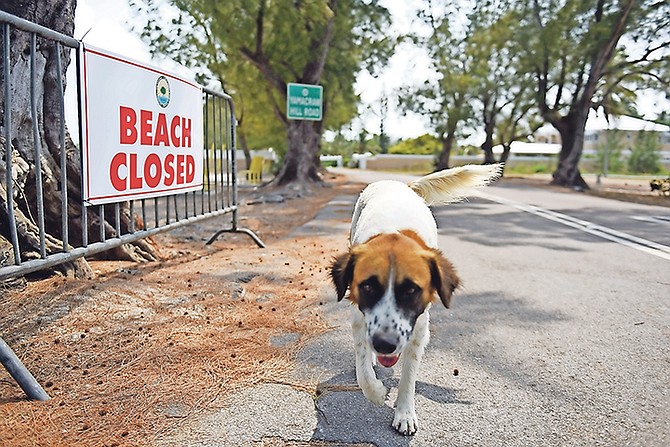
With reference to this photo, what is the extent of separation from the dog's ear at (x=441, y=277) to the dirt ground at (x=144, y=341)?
1152 mm

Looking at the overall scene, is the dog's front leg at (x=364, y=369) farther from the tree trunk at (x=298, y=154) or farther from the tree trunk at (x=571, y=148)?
the tree trunk at (x=571, y=148)

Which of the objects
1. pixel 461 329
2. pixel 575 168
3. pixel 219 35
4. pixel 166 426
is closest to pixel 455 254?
pixel 461 329

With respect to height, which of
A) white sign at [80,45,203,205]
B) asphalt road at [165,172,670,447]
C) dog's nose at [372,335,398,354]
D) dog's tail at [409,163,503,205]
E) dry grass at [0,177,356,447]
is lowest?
asphalt road at [165,172,670,447]

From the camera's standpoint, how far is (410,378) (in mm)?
3100

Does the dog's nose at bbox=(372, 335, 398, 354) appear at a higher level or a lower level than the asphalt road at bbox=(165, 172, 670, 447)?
higher

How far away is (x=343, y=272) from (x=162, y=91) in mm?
3493

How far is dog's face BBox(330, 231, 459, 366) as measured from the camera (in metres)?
2.80

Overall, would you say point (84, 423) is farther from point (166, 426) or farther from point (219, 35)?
point (219, 35)

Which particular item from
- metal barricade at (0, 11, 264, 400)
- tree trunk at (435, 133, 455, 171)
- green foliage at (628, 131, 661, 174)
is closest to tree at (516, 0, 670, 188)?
tree trunk at (435, 133, 455, 171)

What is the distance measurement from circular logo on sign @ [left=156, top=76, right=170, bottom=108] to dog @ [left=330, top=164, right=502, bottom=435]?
3.08 m

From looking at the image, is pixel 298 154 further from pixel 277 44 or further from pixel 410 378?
pixel 410 378

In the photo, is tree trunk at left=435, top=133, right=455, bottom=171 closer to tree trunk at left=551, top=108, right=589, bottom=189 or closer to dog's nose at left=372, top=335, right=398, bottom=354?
tree trunk at left=551, top=108, right=589, bottom=189

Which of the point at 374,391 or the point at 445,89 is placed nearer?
the point at 374,391

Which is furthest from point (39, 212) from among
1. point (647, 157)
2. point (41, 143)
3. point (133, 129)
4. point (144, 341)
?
point (647, 157)
